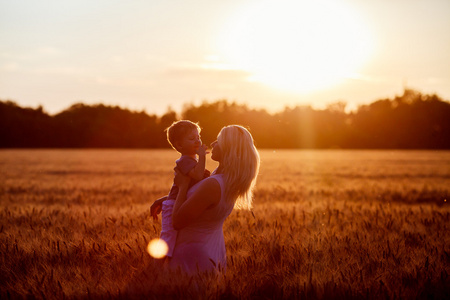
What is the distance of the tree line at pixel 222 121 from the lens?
6569cm

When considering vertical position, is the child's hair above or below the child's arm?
above

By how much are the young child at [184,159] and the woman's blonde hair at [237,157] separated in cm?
17

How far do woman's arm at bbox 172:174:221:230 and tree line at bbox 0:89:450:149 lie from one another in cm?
6108

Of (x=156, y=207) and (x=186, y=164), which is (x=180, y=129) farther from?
(x=156, y=207)

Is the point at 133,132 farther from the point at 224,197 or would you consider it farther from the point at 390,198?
the point at 224,197

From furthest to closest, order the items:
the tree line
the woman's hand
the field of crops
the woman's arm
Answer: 1. the tree line
2. the woman's hand
3. the woman's arm
4. the field of crops

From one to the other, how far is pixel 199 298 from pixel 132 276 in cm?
70

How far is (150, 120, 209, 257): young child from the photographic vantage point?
12.4 feet

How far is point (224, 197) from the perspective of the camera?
3.85 metres

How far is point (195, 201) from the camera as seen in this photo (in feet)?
12.1

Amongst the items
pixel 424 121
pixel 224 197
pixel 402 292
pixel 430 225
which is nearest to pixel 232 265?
pixel 224 197

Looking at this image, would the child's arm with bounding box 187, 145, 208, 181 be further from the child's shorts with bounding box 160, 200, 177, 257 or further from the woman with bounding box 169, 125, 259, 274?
the child's shorts with bounding box 160, 200, 177, 257

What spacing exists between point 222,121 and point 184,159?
62.0m

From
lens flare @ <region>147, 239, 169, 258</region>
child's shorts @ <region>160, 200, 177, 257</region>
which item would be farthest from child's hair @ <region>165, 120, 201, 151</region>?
lens flare @ <region>147, 239, 169, 258</region>
